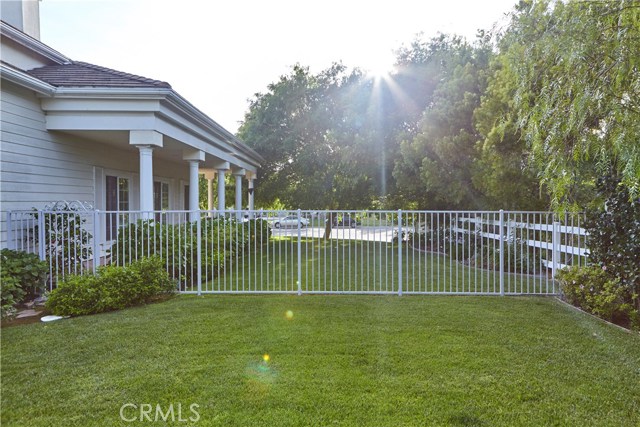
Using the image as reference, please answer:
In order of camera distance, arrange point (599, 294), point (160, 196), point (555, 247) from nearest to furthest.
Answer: point (599, 294), point (555, 247), point (160, 196)

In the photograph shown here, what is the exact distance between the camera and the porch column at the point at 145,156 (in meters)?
7.96

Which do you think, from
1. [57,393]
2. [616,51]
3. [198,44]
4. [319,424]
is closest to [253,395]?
[319,424]

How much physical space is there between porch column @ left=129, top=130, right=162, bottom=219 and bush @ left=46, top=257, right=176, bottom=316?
6.21 feet

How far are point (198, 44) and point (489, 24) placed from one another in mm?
5409

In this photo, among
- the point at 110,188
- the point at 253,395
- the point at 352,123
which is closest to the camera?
the point at 253,395

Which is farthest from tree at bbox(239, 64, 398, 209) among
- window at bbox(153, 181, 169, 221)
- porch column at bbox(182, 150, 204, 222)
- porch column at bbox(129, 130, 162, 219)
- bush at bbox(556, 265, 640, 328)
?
bush at bbox(556, 265, 640, 328)

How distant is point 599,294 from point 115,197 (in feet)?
35.9

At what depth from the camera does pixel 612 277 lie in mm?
5422

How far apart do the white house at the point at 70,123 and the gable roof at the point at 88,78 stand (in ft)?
0.06

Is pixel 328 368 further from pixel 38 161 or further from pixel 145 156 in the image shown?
pixel 38 161

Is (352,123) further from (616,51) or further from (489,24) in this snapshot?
(616,51)

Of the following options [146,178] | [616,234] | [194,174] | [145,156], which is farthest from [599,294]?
[194,174]

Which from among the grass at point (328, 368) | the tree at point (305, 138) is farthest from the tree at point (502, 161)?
the tree at point (305, 138)

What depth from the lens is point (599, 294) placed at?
217 inches
